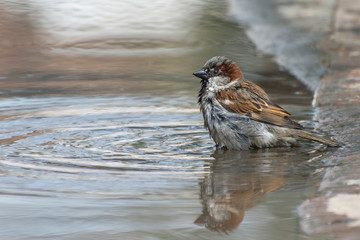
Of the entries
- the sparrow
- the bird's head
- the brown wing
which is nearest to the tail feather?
the sparrow

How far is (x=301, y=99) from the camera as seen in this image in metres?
7.92

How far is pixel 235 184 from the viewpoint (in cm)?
447

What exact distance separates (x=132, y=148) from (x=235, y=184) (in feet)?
4.81

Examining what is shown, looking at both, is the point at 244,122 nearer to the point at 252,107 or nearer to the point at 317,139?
the point at 252,107

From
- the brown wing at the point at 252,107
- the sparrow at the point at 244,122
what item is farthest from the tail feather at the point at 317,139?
the brown wing at the point at 252,107

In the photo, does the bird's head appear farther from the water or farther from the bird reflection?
the bird reflection

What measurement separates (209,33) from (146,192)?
8.84 meters

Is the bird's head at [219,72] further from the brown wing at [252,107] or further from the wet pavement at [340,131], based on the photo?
the wet pavement at [340,131]

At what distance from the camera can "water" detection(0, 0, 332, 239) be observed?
12.0 ft

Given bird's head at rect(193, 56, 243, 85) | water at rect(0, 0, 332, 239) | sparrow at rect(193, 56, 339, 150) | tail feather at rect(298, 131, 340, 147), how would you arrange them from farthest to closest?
1. bird's head at rect(193, 56, 243, 85)
2. sparrow at rect(193, 56, 339, 150)
3. tail feather at rect(298, 131, 340, 147)
4. water at rect(0, 0, 332, 239)

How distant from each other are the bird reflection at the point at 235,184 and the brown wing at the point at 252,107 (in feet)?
1.01

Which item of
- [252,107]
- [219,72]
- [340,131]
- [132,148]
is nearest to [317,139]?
[340,131]

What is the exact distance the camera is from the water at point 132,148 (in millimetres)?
3643

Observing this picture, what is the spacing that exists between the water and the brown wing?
319mm
